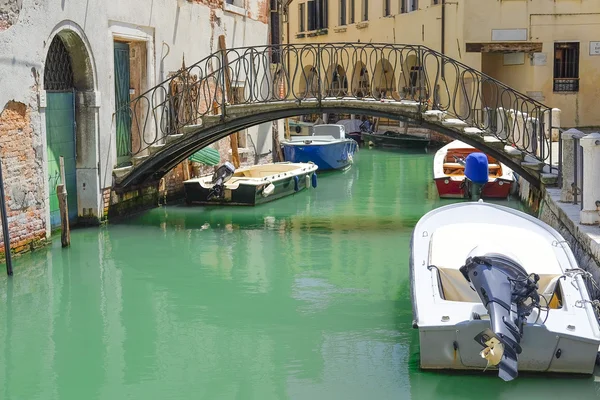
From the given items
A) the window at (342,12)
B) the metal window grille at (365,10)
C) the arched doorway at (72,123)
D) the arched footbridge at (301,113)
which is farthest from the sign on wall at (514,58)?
the arched doorway at (72,123)

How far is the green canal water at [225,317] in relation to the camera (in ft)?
21.8

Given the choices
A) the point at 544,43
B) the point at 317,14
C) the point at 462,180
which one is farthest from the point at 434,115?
the point at 317,14

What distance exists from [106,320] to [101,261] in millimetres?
2407

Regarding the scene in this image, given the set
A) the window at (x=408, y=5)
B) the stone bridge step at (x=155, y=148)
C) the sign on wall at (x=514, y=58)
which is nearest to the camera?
the stone bridge step at (x=155, y=148)

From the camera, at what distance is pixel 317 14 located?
33.9 meters

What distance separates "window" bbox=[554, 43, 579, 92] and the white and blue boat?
505 cm

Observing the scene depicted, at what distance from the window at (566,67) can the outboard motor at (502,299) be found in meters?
17.4

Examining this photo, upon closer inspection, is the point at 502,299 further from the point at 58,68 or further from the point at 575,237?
the point at 58,68

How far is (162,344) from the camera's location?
7.65m

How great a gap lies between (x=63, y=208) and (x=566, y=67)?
51.0 feet

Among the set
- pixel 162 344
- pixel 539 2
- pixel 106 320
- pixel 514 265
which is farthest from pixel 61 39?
pixel 539 2

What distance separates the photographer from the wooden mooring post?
35.8 feet

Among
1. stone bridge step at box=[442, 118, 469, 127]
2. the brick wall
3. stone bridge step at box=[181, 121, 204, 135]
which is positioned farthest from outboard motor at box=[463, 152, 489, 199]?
the brick wall

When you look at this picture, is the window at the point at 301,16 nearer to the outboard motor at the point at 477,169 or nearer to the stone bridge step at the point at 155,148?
the outboard motor at the point at 477,169
